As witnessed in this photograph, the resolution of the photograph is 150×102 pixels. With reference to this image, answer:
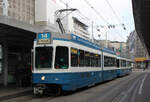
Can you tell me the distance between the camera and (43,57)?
432 inches

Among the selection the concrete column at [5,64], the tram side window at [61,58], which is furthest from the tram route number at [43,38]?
the concrete column at [5,64]

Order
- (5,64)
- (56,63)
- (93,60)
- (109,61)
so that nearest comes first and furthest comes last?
1. (56,63)
2. (5,64)
3. (93,60)
4. (109,61)

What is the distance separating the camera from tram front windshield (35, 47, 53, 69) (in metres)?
10.8

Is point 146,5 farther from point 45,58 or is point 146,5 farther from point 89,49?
point 45,58

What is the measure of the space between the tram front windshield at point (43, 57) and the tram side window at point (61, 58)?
351mm

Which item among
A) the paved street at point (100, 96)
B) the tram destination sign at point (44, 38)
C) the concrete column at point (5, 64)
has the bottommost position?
the paved street at point (100, 96)

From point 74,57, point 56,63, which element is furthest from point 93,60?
point 56,63

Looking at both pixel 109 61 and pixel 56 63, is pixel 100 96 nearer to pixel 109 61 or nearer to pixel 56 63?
→ pixel 56 63

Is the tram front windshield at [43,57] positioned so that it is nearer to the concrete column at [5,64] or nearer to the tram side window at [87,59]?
the tram side window at [87,59]

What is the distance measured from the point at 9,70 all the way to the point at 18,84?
1.68m

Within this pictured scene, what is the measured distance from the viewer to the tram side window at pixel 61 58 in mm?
10820

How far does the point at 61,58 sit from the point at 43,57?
3.05ft

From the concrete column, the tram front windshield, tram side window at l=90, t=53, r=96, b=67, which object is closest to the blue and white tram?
the tram front windshield

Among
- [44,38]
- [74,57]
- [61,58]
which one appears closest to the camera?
[61,58]
